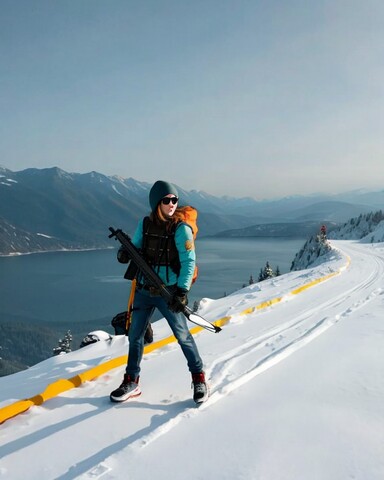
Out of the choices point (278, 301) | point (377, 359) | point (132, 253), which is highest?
point (132, 253)

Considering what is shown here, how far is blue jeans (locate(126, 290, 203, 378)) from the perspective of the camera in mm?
4027

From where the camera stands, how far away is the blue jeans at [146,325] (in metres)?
4.03

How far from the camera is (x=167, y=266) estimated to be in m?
4.02

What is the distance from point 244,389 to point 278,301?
22.0ft

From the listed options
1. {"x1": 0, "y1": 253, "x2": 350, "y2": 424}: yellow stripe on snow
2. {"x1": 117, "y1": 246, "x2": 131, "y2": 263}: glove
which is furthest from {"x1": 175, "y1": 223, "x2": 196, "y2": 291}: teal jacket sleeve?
{"x1": 0, "y1": 253, "x2": 350, "y2": 424}: yellow stripe on snow

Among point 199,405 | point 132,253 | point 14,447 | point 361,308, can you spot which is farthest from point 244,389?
point 361,308

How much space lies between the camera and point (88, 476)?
2713 millimetres

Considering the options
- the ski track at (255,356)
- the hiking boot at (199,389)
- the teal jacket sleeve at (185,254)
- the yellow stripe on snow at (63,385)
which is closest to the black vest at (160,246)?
the teal jacket sleeve at (185,254)

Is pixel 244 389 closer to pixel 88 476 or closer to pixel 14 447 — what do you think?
pixel 88 476

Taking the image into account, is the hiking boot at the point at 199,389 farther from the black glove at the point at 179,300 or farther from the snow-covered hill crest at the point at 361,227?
the snow-covered hill crest at the point at 361,227

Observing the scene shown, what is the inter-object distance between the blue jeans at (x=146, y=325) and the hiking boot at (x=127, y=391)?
66 mm

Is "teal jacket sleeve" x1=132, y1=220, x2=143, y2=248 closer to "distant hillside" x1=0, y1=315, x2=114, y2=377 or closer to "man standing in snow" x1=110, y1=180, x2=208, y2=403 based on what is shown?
"man standing in snow" x1=110, y1=180, x2=208, y2=403

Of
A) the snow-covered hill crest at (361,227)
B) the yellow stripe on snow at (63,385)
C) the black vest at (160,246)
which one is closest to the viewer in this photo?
the yellow stripe on snow at (63,385)

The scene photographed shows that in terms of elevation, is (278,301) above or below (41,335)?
above
